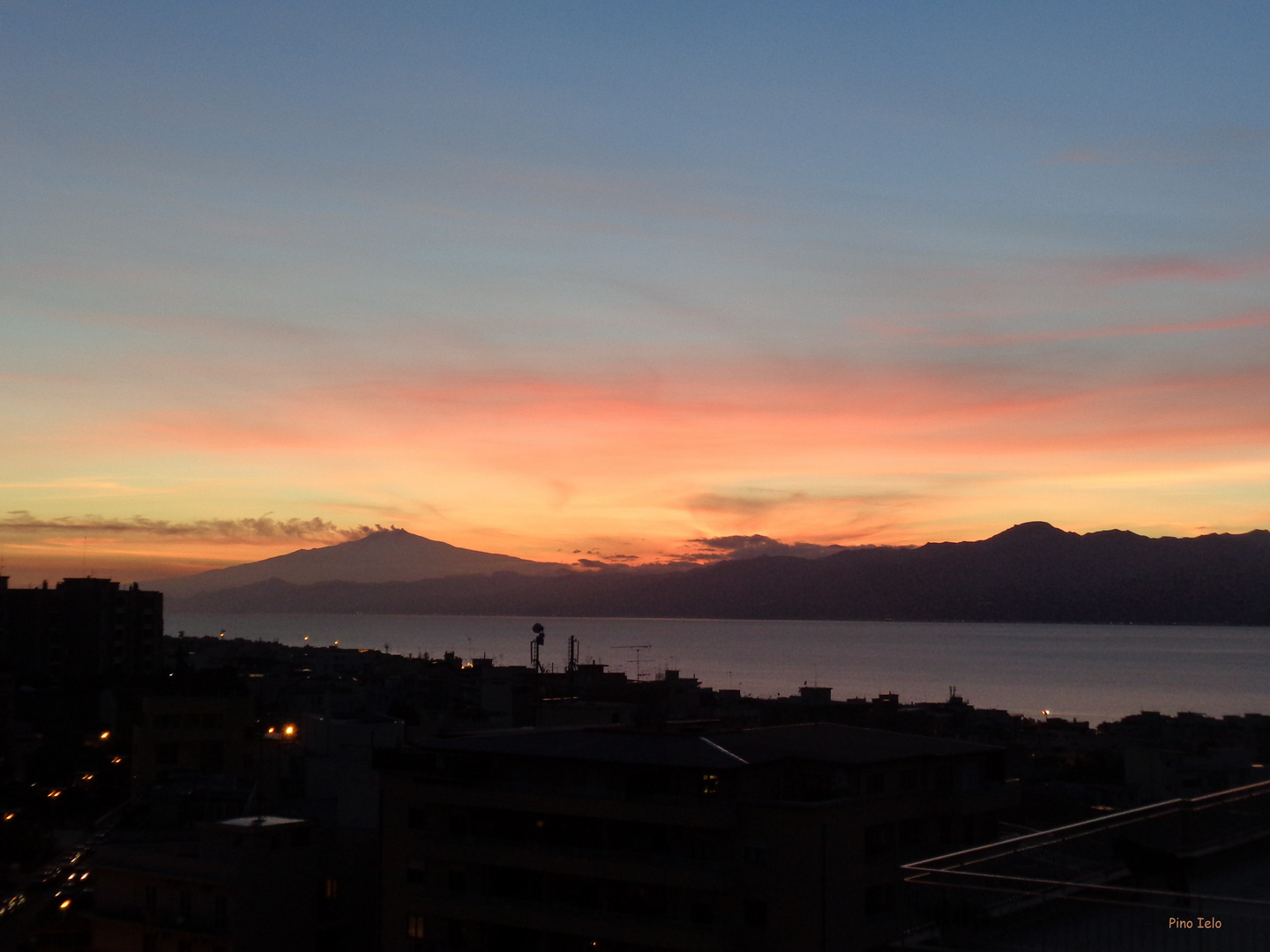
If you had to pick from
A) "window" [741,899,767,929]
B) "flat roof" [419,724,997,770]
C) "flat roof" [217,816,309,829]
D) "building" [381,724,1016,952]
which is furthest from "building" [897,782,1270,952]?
"flat roof" [217,816,309,829]

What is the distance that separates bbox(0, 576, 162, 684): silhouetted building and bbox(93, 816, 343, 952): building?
1818 inches

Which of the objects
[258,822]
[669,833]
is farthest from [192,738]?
[669,833]

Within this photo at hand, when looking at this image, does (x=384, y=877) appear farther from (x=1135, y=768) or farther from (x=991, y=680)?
(x=991, y=680)

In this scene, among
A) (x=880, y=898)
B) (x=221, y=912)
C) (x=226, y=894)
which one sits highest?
(x=880, y=898)

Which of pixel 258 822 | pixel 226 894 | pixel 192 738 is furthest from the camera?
pixel 192 738

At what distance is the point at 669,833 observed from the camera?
18953 mm

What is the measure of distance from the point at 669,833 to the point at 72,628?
59.1m

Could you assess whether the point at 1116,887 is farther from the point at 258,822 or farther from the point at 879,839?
the point at 258,822

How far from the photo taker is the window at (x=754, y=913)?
17781mm

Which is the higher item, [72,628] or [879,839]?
[72,628]

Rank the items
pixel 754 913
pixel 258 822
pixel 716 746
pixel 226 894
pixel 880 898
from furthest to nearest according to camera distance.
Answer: pixel 258 822 → pixel 226 894 → pixel 716 746 → pixel 880 898 → pixel 754 913

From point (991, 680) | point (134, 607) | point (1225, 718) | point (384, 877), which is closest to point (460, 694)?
point (134, 607)

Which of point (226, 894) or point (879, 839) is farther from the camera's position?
point (226, 894)

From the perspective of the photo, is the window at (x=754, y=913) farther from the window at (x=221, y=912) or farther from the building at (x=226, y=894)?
the window at (x=221, y=912)
